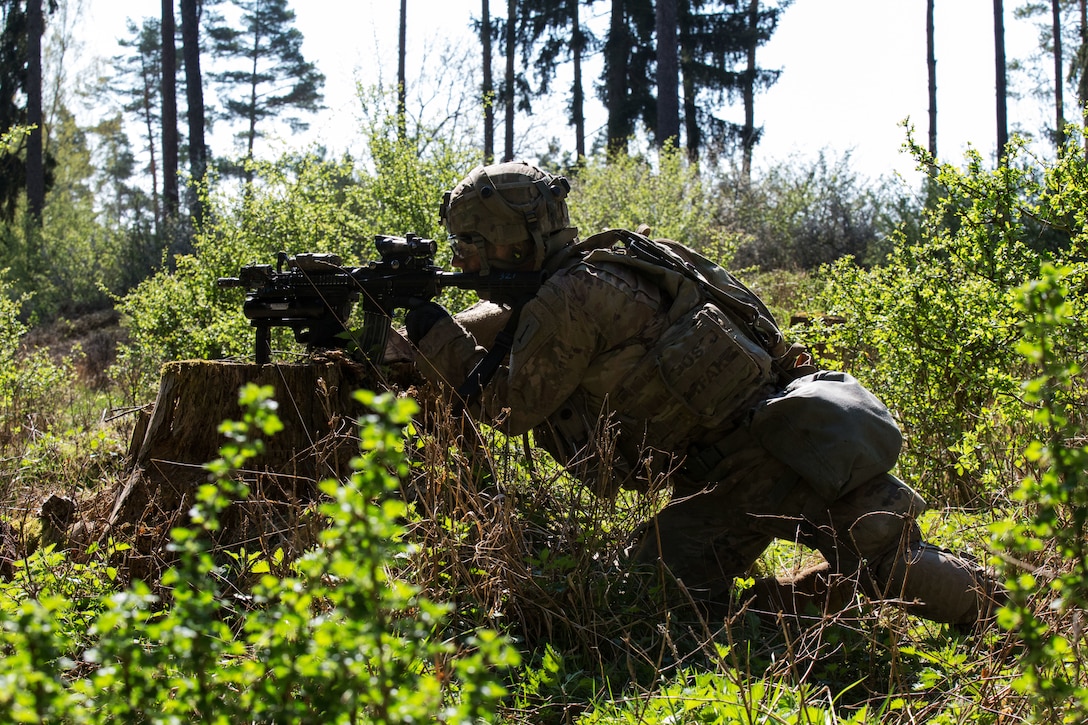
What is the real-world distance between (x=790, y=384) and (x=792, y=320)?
15.2ft

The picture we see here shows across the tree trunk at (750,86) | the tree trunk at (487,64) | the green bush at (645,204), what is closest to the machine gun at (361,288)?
the green bush at (645,204)

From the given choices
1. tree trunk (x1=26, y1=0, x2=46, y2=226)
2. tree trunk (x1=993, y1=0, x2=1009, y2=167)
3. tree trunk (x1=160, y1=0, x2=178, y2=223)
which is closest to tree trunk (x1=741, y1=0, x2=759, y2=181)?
tree trunk (x1=993, y1=0, x2=1009, y2=167)

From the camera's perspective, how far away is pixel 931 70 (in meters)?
23.2

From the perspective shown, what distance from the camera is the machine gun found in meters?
4.35

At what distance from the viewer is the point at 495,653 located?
4.84 ft

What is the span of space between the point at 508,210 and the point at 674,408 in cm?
125

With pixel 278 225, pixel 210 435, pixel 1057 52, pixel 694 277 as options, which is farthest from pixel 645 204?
pixel 1057 52

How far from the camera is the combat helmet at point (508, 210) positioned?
4.35 metres

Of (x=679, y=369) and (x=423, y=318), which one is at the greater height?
(x=423, y=318)

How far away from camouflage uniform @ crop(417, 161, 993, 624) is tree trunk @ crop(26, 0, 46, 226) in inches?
818

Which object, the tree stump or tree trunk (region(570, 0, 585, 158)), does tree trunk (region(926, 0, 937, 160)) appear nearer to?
tree trunk (region(570, 0, 585, 158))

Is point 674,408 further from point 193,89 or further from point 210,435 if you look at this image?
point 193,89

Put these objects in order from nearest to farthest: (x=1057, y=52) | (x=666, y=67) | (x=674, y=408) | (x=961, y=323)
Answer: (x=674, y=408) < (x=961, y=323) < (x=666, y=67) < (x=1057, y=52)

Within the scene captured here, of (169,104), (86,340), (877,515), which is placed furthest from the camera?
(169,104)
